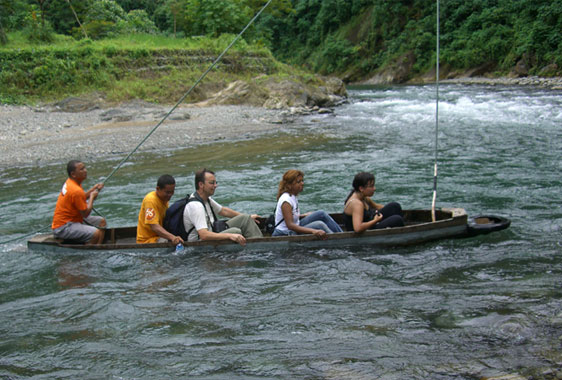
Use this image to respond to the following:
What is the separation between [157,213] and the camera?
6945 mm

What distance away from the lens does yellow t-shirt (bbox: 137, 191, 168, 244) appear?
6.85 metres

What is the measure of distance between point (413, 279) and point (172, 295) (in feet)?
9.61

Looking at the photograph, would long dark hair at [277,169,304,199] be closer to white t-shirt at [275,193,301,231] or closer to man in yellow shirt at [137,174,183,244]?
white t-shirt at [275,193,301,231]

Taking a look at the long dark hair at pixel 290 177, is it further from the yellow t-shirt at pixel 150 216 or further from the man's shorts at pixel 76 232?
the man's shorts at pixel 76 232

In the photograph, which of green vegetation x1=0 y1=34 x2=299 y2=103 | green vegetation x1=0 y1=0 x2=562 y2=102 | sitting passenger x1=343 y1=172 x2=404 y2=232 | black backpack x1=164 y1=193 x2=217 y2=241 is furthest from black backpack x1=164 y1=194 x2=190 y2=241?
green vegetation x1=0 y1=0 x2=562 y2=102

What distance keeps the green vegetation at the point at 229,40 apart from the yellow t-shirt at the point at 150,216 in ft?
60.4

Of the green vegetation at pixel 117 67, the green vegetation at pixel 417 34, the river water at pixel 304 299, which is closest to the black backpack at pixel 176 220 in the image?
the river water at pixel 304 299

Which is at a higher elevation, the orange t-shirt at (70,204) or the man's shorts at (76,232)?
the orange t-shirt at (70,204)

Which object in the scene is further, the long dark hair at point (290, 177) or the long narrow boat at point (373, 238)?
the long narrow boat at point (373, 238)

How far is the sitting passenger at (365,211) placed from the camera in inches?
268

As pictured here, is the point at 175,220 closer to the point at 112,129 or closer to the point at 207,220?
the point at 207,220

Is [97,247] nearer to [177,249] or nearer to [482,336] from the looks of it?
[177,249]

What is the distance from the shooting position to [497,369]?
3.89 m

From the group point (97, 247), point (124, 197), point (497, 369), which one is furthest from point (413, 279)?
point (124, 197)
